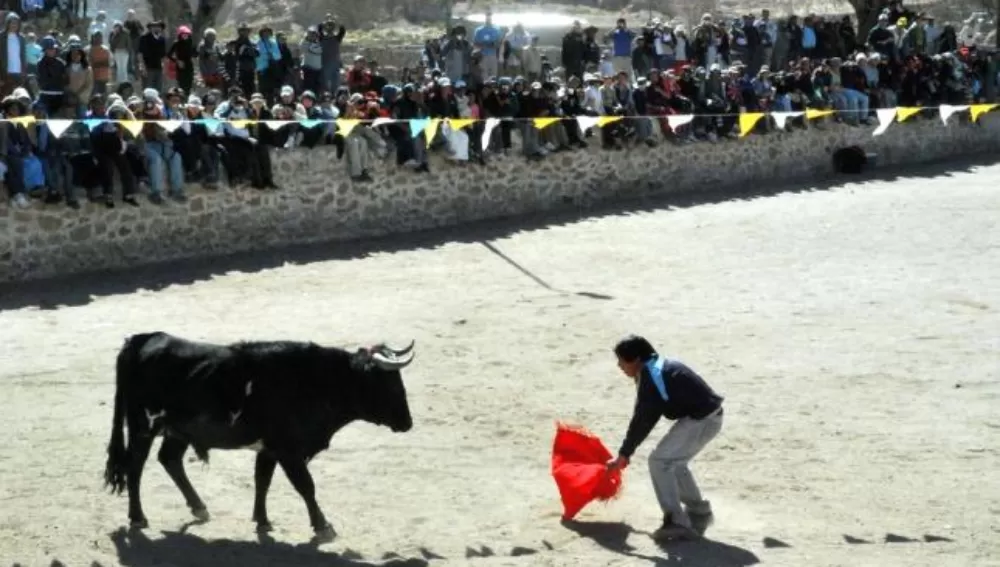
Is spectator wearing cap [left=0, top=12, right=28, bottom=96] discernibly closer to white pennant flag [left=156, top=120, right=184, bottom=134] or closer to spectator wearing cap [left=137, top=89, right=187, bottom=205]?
spectator wearing cap [left=137, top=89, right=187, bottom=205]

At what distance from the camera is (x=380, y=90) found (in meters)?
26.9

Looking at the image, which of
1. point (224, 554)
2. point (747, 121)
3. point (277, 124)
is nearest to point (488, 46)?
point (747, 121)

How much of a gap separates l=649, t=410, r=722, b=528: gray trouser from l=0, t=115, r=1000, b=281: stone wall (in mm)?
11463

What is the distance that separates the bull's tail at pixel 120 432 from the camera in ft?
41.8

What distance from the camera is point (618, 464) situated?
40.4ft

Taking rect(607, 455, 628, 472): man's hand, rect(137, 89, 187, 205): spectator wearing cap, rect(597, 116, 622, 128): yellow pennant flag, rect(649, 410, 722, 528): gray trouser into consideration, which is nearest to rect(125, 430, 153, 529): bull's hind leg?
rect(607, 455, 628, 472): man's hand

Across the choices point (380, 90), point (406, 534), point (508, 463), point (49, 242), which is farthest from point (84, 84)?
point (406, 534)

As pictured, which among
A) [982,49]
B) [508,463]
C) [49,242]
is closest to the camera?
[508,463]

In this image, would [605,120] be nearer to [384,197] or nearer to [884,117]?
[384,197]

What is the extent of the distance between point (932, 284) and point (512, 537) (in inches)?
463

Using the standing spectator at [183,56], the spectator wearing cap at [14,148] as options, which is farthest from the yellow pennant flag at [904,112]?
the spectator wearing cap at [14,148]

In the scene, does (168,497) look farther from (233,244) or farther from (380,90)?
(380,90)

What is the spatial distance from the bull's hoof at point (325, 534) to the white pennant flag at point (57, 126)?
10.0 m

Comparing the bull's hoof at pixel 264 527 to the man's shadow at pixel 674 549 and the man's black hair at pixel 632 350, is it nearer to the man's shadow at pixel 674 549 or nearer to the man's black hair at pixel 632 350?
the man's shadow at pixel 674 549
